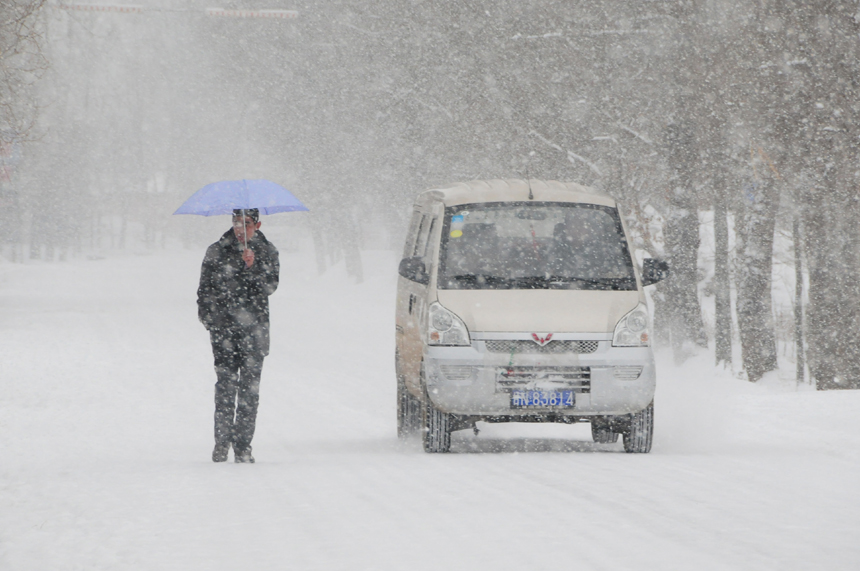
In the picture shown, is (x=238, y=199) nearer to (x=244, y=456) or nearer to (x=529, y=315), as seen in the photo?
(x=244, y=456)

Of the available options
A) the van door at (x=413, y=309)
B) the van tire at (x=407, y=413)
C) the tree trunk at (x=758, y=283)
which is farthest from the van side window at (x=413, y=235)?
the tree trunk at (x=758, y=283)

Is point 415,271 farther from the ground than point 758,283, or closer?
closer

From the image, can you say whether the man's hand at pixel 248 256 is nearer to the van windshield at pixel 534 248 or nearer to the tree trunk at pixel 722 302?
the van windshield at pixel 534 248

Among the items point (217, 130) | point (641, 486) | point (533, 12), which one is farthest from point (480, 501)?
point (217, 130)

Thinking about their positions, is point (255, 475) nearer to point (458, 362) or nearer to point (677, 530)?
point (458, 362)

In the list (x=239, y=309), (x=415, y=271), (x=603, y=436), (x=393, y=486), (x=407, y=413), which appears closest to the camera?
(x=393, y=486)

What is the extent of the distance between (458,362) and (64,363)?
10.4 metres

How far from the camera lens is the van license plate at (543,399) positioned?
7773mm

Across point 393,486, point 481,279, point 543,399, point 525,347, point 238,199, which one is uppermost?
point 238,199

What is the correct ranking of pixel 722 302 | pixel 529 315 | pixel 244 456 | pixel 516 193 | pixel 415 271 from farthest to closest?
pixel 722 302
pixel 516 193
pixel 415 271
pixel 244 456
pixel 529 315

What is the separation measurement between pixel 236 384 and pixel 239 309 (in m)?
0.57

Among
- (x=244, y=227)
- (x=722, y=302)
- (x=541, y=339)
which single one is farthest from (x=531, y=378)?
(x=722, y=302)

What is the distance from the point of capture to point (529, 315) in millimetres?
7883

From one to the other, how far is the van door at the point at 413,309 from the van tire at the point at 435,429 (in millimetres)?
351
